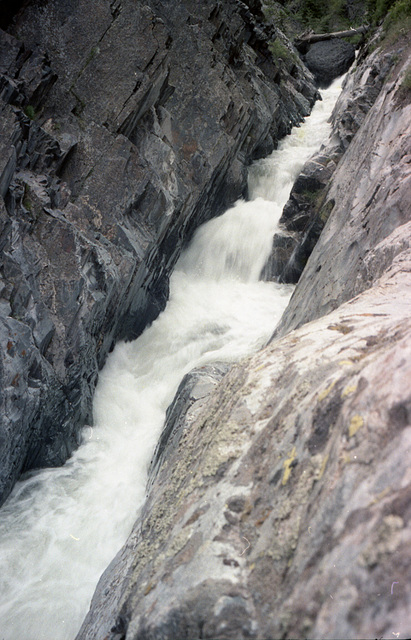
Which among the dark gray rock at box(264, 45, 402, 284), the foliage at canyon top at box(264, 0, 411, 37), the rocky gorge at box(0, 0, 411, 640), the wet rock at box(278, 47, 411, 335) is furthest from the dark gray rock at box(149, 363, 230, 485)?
the foliage at canyon top at box(264, 0, 411, 37)

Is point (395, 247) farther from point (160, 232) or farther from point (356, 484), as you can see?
point (160, 232)

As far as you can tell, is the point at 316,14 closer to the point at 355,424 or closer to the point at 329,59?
the point at 329,59

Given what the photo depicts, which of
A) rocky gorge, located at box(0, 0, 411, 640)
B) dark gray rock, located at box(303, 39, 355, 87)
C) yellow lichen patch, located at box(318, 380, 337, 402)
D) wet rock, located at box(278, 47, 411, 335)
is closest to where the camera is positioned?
rocky gorge, located at box(0, 0, 411, 640)

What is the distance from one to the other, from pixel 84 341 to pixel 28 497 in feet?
11.8

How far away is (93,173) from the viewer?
40.4 ft

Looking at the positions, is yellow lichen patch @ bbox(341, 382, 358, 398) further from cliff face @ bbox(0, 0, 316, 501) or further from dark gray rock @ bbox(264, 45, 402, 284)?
dark gray rock @ bbox(264, 45, 402, 284)

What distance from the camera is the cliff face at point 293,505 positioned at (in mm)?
2170

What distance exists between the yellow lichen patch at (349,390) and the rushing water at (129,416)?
6.43 m

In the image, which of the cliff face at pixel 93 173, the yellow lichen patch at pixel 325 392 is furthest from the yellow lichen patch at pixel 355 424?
the cliff face at pixel 93 173

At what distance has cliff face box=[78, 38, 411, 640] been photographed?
2.17 meters

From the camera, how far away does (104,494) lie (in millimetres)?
9477

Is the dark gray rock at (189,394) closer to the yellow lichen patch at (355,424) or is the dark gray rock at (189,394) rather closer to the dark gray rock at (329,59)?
the yellow lichen patch at (355,424)

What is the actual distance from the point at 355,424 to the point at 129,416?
9789 mm

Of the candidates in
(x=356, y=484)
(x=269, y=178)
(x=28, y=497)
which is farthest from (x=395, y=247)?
(x=269, y=178)
